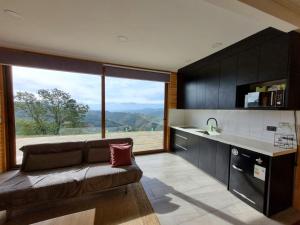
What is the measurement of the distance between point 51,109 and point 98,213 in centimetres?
266

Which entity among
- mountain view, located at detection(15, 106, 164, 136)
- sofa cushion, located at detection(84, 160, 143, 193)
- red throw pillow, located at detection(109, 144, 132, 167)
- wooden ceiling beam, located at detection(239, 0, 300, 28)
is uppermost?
wooden ceiling beam, located at detection(239, 0, 300, 28)

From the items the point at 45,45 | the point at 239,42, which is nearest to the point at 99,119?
the point at 45,45

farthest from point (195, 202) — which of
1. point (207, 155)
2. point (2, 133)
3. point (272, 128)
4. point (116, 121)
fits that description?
point (2, 133)

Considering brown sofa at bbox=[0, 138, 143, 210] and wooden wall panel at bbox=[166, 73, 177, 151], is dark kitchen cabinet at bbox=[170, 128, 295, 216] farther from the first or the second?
wooden wall panel at bbox=[166, 73, 177, 151]

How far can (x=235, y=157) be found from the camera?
2.32 meters

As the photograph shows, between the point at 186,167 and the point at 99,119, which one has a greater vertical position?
the point at 99,119

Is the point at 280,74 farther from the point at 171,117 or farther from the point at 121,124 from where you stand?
the point at 121,124

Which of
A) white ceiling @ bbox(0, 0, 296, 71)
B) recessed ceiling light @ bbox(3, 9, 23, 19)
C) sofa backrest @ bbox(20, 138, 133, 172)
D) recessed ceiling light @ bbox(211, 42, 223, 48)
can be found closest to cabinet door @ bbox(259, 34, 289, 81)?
white ceiling @ bbox(0, 0, 296, 71)

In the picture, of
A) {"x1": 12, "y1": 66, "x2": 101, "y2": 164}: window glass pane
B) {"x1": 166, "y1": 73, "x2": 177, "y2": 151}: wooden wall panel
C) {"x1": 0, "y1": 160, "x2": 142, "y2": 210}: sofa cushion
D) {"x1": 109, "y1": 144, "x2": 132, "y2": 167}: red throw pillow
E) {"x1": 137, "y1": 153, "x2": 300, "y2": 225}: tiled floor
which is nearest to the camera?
{"x1": 0, "y1": 160, "x2": 142, "y2": 210}: sofa cushion

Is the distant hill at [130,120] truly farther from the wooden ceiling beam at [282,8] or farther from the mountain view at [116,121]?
the wooden ceiling beam at [282,8]

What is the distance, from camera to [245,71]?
2.41 meters

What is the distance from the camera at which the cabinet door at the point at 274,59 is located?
1.89 metres

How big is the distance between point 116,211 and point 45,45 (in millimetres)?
3131

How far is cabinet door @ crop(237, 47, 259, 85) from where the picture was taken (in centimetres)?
226
